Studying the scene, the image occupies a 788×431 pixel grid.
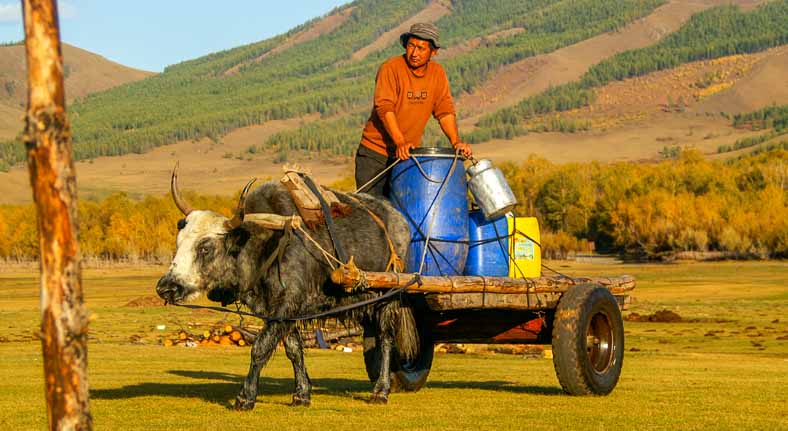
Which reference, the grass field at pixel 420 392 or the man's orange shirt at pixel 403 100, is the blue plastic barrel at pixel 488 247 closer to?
the man's orange shirt at pixel 403 100

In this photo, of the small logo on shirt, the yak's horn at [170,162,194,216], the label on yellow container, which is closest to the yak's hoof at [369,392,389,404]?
the label on yellow container

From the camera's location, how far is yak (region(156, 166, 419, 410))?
12.2 metres

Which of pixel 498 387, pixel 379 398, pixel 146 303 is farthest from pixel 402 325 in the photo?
pixel 146 303

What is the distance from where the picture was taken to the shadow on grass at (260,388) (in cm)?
1437

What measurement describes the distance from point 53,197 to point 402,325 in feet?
24.5

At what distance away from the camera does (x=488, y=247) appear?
14602 millimetres

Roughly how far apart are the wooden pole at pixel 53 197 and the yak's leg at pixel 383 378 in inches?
263

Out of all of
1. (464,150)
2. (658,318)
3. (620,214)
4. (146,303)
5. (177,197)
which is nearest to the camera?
(177,197)

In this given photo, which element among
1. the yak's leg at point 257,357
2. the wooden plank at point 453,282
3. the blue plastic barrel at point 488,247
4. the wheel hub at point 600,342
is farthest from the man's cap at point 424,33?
the yak's leg at point 257,357

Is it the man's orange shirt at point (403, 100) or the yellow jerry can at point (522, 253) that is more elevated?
the man's orange shirt at point (403, 100)

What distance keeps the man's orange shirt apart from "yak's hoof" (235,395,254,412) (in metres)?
3.68

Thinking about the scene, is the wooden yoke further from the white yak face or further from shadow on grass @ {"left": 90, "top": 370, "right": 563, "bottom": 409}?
shadow on grass @ {"left": 90, "top": 370, "right": 563, "bottom": 409}

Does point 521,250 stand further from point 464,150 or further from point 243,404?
point 243,404

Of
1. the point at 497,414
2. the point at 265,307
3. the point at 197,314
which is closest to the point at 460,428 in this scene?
the point at 497,414
